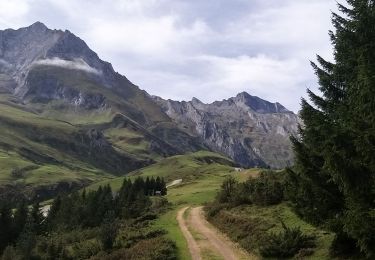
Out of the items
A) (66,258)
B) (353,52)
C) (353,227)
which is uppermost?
(353,52)

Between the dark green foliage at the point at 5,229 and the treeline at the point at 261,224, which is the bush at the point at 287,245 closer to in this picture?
the treeline at the point at 261,224

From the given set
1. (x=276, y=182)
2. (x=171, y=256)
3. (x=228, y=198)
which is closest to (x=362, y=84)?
(x=171, y=256)

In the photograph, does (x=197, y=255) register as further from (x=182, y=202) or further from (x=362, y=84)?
(x=182, y=202)

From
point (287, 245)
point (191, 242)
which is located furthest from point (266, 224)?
point (287, 245)

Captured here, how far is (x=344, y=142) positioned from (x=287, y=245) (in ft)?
40.0


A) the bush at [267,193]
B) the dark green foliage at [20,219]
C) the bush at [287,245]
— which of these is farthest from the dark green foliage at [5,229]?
the bush at [287,245]

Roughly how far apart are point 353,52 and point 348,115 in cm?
534

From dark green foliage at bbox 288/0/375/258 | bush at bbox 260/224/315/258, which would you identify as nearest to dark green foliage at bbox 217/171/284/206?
bush at bbox 260/224/315/258

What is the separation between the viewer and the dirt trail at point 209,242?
116 ft

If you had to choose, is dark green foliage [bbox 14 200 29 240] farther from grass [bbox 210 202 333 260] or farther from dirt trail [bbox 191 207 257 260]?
grass [bbox 210 202 333 260]

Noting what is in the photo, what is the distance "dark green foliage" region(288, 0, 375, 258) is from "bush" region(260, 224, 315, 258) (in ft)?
10.6

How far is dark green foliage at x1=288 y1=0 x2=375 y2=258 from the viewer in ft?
65.8

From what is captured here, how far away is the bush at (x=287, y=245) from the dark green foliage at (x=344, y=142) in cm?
323

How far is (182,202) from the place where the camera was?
92125 millimetres
